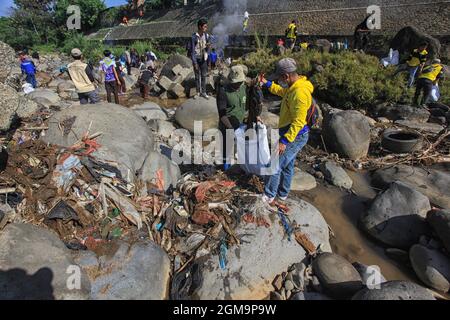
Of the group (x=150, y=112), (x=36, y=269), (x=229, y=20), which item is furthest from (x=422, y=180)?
(x=229, y=20)

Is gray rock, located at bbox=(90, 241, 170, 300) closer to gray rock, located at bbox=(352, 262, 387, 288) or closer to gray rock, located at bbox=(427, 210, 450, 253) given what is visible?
gray rock, located at bbox=(352, 262, 387, 288)

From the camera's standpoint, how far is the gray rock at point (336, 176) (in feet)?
17.7

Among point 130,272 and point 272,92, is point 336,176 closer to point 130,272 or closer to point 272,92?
point 272,92

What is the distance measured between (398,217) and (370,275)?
120cm

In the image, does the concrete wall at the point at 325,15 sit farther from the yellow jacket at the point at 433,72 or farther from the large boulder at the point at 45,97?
the large boulder at the point at 45,97

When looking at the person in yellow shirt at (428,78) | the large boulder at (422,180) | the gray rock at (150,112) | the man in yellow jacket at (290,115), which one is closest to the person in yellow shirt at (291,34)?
the person in yellow shirt at (428,78)

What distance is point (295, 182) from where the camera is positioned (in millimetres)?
5207

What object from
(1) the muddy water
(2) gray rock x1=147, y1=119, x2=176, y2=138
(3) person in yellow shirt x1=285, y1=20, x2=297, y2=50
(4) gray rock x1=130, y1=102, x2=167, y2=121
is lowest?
(1) the muddy water

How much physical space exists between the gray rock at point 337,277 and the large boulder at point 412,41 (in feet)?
34.3

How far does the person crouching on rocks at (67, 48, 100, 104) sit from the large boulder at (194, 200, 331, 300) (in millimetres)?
4793

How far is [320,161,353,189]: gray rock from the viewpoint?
538 centimetres

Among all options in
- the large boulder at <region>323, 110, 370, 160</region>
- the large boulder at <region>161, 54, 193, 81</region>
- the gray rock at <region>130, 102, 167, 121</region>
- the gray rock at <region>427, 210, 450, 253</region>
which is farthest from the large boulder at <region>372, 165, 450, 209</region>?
the large boulder at <region>161, 54, 193, 81</region>
